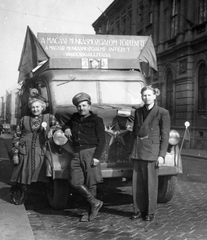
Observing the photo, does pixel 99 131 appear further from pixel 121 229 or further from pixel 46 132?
pixel 121 229

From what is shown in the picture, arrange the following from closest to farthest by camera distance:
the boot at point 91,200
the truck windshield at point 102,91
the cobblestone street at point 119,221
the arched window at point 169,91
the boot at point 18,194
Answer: the cobblestone street at point 119,221 < the boot at point 91,200 < the boot at point 18,194 < the truck windshield at point 102,91 < the arched window at point 169,91

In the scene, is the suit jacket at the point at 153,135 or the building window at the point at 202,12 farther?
the building window at the point at 202,12

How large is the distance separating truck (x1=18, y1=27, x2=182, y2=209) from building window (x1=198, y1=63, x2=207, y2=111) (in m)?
13.3

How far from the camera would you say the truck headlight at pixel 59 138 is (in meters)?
5.13

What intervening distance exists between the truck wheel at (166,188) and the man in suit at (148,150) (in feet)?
3.03

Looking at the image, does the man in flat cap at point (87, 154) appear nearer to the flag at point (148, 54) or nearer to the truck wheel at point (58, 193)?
the truck wheel at point (58, 193)

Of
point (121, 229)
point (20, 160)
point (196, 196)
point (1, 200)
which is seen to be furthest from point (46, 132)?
point (196, 196)

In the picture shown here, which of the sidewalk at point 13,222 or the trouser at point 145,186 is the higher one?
the trouser at point 145,186

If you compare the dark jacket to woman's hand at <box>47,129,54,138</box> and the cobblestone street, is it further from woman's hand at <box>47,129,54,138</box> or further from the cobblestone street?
the cobblestone street

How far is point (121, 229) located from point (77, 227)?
57cm

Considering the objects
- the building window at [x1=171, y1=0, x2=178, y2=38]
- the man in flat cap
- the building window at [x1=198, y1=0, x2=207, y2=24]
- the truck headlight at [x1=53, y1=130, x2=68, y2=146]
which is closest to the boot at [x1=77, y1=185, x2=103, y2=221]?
the man in flat cap

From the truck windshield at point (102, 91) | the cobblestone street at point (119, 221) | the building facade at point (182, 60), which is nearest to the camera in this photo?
the cobblestone street at point (119, 221)

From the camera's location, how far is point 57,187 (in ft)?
17.8

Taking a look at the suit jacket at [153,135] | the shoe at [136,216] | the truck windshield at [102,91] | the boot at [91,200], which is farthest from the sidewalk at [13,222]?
the truck windshield at [102,91]
